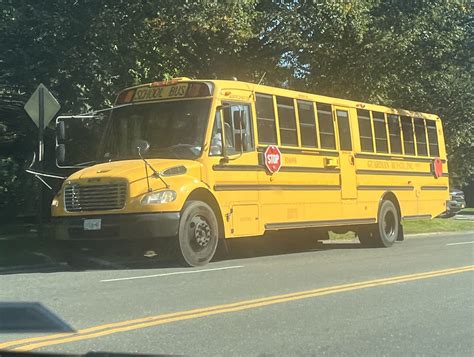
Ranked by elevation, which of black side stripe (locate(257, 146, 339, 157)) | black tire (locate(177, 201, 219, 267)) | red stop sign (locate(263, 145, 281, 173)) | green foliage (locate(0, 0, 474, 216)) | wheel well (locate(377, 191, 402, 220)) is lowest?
black tire (locate(177, 201, 219, 267))

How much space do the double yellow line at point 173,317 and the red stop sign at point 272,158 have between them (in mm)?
3320

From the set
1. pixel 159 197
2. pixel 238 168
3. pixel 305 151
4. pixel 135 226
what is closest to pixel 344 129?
pixel 305 151

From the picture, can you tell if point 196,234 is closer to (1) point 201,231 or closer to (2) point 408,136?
A: (1) point 201,231

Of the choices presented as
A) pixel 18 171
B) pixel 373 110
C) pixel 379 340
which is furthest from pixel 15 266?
pixel 373 110

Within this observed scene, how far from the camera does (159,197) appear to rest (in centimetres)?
965

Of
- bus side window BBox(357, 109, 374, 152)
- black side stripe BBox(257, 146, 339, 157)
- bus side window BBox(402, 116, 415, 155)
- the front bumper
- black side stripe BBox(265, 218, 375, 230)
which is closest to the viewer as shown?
the front bumper

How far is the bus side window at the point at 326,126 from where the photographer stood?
12859mm

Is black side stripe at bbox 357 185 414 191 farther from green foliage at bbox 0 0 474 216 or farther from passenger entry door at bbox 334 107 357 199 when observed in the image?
green foliage at bbox 0 0 474 216

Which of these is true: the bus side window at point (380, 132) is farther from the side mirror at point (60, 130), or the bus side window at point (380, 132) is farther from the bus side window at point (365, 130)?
the side mirror at point (60, 130)

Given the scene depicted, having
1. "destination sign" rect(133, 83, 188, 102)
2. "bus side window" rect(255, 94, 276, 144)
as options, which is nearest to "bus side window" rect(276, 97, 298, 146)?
"bus side window" rect(255, 94, 276, 144)

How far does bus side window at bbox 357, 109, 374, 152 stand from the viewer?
13945 mm

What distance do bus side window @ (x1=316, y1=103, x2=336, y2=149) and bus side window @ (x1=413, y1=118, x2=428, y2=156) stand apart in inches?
143

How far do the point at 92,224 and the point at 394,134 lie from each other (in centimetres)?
819

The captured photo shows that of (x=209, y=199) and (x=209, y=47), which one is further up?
(x=209, y=47)
